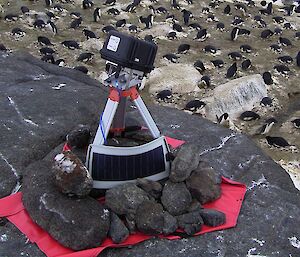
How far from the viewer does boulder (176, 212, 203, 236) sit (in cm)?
431

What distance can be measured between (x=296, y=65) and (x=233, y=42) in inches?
84.6

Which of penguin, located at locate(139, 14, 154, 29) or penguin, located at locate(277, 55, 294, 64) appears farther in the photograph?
penguin, located at locate(139, 14, 154, 29)

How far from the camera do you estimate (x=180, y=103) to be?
10.4 metres

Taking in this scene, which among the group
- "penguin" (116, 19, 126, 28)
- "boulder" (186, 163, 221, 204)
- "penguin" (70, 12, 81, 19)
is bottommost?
"penguin" (70, 12, 81, 19)

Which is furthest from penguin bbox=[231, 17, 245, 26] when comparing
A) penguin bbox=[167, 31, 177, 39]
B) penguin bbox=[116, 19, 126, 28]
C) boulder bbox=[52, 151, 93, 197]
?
boulder bbox=[52, 151, 93, 197]

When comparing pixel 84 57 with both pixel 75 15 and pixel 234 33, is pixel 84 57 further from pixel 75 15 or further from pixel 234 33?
pixel 234 33

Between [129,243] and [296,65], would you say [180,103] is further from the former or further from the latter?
[129,243]

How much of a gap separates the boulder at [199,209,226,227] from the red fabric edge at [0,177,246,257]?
0.04 metres

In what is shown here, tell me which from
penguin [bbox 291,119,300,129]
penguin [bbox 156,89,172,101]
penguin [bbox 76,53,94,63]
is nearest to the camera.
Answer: penguin [bbox 291,119,300,129]

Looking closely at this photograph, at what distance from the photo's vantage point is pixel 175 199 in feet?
14.5

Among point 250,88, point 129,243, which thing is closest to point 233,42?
point 250,88

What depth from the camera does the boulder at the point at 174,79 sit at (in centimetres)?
1076

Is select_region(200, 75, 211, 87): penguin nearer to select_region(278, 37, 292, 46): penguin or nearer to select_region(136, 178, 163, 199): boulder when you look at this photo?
select_region(278, 37, 292, 46): penguin

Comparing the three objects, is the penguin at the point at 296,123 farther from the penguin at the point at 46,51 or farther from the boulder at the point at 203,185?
the penguin at the point at 46,51
